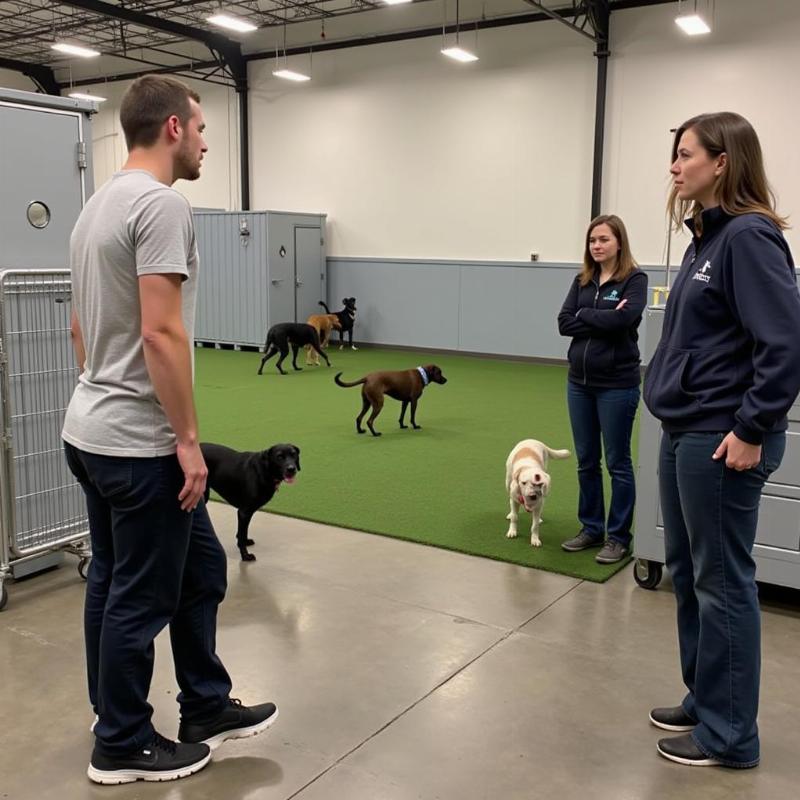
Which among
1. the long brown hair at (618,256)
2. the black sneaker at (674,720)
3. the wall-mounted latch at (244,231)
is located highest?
the wall-mounted latch at (244,231)

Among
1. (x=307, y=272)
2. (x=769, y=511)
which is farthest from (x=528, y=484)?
(x=307, y=272)

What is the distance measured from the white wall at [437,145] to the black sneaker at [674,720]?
29.7 feet

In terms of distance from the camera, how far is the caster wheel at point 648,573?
3.54 m

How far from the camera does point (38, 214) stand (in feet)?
11.3

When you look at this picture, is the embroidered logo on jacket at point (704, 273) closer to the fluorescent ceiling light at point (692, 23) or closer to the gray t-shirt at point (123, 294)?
the gray t-shirt at point (123, 294)

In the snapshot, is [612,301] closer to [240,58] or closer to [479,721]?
[479,721]

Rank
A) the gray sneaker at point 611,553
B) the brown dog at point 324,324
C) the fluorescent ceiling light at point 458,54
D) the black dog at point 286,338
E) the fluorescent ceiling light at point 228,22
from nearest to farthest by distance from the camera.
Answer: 1. the gray sneaker at point 611,553
2. the black dog at point 286,338
3. the fluorescent ceiling light at point 228,22
4. the fluorescent ceiling light at point 458,54
5. the brown dog at point 324,324

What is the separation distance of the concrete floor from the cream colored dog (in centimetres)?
37

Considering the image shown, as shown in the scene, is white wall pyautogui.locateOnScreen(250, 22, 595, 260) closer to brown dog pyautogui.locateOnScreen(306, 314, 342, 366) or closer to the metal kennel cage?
brown dog pyautogui.locateOnScreen(306, 314, 342, 366)

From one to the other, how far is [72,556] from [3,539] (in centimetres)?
52

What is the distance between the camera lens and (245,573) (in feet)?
12.2

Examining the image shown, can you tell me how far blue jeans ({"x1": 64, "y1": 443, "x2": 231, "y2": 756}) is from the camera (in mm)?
1917

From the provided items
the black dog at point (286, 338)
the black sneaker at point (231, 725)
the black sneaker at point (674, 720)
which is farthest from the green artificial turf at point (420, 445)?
the black sneaker at point (231, 725)

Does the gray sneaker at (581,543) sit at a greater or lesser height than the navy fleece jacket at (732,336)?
lesser
